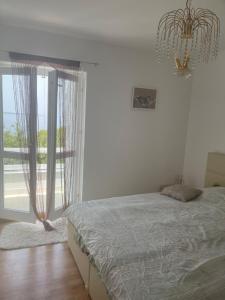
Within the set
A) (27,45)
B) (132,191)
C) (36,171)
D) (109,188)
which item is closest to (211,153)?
(132,191)

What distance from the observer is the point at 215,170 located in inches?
130

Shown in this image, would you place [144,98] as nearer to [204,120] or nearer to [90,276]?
[204,120]

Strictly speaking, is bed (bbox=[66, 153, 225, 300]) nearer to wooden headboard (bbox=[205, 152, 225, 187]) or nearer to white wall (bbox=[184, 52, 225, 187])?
wooden headboard (bbox=[205, 152, 225, 187])

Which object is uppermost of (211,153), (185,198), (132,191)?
(211,153)

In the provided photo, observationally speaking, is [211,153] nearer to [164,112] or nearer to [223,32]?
[164,112]

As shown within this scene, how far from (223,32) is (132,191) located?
254 cm

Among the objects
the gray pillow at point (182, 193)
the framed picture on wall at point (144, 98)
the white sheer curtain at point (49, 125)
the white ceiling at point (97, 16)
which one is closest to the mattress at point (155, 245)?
the gray pillow at point (182, 193)

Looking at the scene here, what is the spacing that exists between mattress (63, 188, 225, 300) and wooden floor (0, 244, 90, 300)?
452mm

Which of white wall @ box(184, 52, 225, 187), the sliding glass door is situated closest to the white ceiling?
the sliding glass door

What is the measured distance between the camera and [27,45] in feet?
9.69

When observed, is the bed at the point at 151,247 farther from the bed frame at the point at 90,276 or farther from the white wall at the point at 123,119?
the white wall at the point at 123,119

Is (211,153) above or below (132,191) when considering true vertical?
above

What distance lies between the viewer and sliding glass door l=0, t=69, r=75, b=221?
3.02m

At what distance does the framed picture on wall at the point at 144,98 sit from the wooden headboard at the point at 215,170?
119 centimetres
